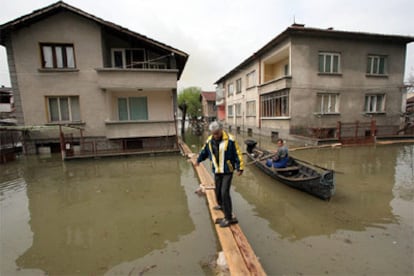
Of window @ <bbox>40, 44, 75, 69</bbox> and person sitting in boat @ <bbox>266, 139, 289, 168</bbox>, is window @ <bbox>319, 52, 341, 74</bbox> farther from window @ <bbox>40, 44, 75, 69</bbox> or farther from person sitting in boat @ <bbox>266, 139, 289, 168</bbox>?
window @ <bbox>40, 44, 75, 69</bbox>

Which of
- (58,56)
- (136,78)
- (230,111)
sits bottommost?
(230,111)

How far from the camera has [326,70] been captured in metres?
15.2

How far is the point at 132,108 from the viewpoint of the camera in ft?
42.9

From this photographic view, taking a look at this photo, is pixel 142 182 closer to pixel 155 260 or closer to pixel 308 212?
pixel 155 260

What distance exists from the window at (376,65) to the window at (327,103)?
3.68m

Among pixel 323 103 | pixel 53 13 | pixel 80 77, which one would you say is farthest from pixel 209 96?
pixel 53 13

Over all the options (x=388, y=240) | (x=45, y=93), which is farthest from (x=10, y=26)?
(x=388, y=240)

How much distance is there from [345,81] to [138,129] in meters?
15.6

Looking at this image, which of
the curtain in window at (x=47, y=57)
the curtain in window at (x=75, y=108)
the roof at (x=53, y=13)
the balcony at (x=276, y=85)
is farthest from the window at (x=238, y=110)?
the curtain in window at (x=47, y=57)

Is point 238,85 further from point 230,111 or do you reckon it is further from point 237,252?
point 237,252

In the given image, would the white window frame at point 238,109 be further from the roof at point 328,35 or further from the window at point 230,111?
the roof at point 328,35

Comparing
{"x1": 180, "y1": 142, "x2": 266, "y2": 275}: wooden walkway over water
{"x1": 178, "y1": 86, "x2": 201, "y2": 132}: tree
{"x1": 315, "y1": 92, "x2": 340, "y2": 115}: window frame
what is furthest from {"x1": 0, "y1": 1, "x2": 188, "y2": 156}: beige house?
{"x1": 178, "y1": 86, "x2": 201, "y2": 132}: tree

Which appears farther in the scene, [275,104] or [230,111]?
[230,111]

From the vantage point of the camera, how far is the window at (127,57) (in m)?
12.6
